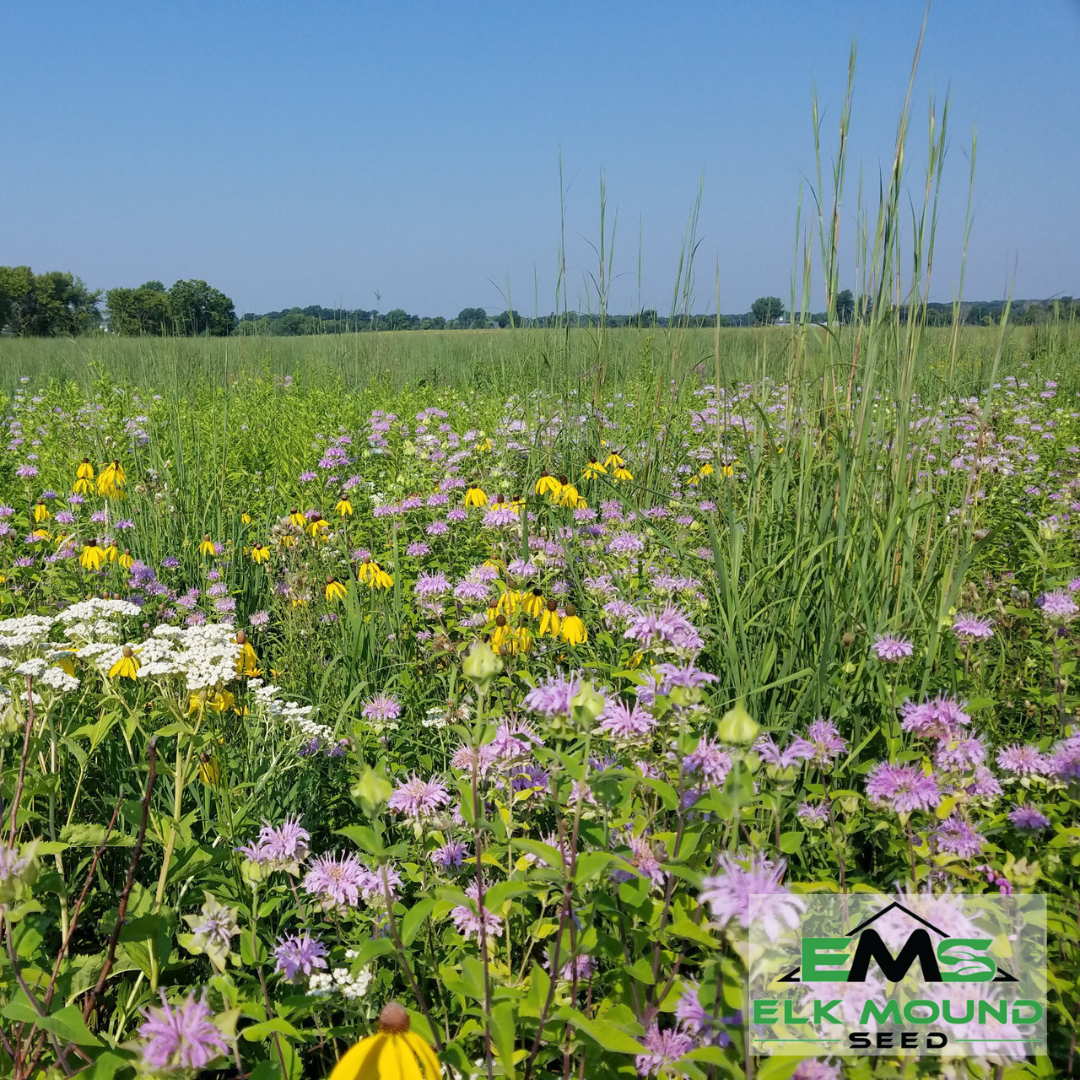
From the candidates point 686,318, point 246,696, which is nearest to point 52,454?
point 246,696

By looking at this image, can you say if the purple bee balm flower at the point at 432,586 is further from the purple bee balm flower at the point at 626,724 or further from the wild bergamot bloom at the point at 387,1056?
the wild bergamot bloom at the point at 387,1056

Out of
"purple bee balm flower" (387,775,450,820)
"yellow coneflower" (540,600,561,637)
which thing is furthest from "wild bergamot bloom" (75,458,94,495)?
"purple bee balm flower" (387,775,450,820)

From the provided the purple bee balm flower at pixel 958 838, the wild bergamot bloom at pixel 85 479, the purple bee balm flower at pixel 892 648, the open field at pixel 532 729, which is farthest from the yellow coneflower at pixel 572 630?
the wild bergamot bloom at pixel 85 479

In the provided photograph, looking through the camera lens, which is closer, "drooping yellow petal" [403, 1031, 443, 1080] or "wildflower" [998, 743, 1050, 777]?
"drooping yellow petal" [403, 1031, 443, 1080]

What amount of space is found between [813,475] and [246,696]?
1.88 metres

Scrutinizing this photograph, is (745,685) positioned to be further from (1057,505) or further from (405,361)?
(405,361)

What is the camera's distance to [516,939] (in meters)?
1.41

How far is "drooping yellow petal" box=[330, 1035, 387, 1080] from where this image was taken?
27.8 inches

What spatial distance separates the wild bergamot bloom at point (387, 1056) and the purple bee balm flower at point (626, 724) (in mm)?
599

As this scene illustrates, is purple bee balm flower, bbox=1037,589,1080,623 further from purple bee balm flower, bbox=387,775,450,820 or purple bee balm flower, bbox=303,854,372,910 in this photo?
purple bee balm flower, bbox=303,854,372,910

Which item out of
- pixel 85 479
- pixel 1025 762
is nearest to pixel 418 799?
pixel 1025 762

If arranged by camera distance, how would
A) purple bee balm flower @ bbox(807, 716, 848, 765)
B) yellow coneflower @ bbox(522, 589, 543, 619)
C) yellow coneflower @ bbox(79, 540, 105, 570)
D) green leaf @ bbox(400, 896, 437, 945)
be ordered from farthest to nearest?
yellow coneflower @ bbox(79, 540, 105, 570) < yellow coneflower @ bbox(522, 589, 543, 619) < purple bee balm flower @ bbox(807, 716, 848, 765) < green leaf @ bbox(400, 896, 437, 945)

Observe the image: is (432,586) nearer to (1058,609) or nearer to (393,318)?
(1058,609)
